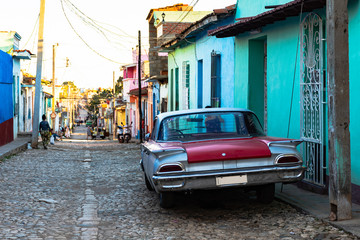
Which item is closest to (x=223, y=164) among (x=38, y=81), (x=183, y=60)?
(x=183, y=60)

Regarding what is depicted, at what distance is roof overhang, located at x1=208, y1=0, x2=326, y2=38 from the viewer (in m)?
8.30

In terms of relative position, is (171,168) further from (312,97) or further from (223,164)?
(312,97)

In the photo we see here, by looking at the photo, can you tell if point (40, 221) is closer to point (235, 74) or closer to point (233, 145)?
point (233, 145)

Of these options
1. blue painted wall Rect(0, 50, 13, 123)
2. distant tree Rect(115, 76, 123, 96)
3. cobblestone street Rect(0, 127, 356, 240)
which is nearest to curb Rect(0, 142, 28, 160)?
blue painted wall Rect(0, 50, 13, 123)

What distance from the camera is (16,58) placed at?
27484 millimetres

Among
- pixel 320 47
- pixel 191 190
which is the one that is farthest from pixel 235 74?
pixel 191 190

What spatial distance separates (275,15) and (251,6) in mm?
4188

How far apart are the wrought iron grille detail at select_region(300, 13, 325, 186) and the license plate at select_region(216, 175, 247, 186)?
228cm

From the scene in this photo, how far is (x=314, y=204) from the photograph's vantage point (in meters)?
7.68

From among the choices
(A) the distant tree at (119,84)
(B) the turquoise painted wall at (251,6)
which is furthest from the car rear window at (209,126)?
(A) the distant tree at (119,84)

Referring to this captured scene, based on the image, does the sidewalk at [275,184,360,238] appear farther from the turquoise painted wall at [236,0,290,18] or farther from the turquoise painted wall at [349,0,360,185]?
the turquoise painted wall at [236,0,290,18]

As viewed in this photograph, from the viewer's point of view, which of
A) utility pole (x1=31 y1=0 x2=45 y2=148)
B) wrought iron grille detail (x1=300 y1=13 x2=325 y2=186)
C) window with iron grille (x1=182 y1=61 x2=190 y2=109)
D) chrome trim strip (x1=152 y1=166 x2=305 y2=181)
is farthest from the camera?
utility pole (x1=31 y1=0 x2=45 y2=148)

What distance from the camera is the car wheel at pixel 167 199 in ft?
Result: 24.5

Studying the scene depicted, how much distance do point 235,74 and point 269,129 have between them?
3.33 meters
